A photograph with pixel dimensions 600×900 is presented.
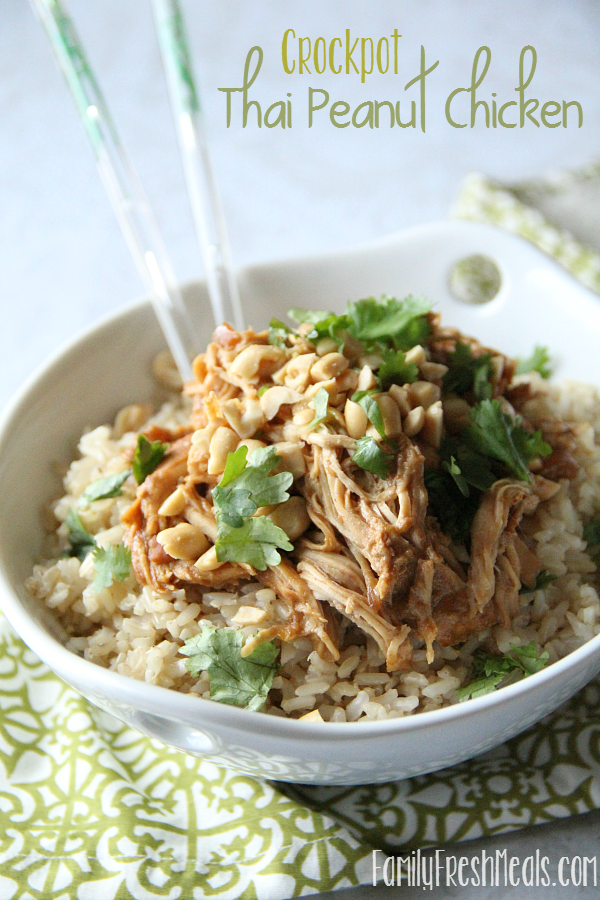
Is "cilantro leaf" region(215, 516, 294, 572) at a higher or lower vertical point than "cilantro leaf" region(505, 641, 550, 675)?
higher

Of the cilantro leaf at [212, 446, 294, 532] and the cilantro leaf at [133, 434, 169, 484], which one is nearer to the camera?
the cilantro leaf at [212, 446, 294, 532]

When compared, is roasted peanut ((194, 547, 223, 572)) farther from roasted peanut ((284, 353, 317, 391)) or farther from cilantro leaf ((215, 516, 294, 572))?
roasted peanut ((284, 353, 317, 391))

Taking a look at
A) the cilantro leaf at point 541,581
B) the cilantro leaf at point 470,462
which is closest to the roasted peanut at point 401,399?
the cilantro leaf at point 470,462

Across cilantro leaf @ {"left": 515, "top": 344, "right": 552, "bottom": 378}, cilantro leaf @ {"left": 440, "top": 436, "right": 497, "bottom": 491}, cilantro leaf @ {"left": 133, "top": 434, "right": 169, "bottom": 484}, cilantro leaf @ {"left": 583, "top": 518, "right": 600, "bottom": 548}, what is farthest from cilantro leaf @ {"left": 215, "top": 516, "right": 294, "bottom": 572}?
cilantro leaf @ {"left": 515, "top": 344, "right": 552, "bottom": 378}

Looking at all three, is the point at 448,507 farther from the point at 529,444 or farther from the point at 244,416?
the point at 244,416

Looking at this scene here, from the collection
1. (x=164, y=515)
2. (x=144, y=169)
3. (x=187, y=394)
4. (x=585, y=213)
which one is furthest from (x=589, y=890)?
(x=144, y=169)

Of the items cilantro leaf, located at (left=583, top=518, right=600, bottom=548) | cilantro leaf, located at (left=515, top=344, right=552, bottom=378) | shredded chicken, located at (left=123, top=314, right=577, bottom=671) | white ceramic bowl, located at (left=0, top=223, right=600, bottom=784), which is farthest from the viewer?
cilantro leaf, located at (left=515, top=344, right=552, bottom=378)
